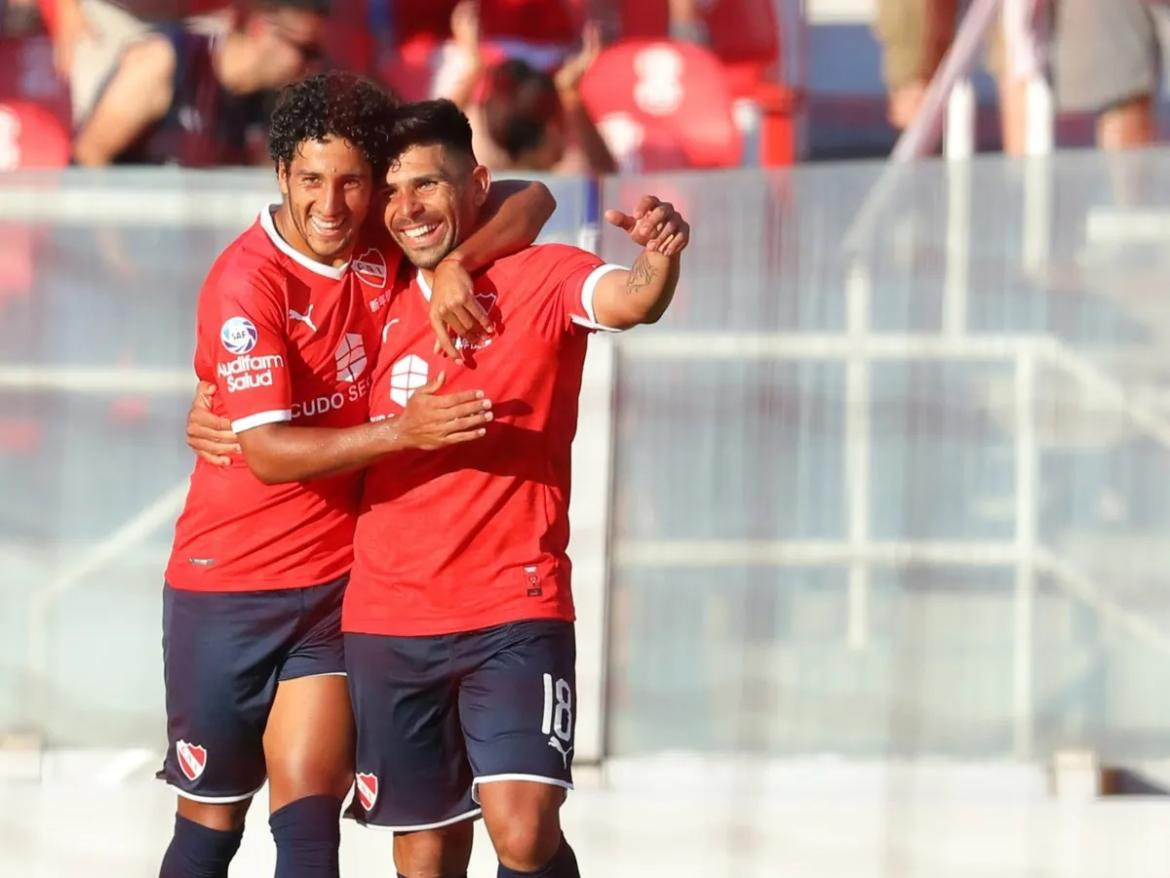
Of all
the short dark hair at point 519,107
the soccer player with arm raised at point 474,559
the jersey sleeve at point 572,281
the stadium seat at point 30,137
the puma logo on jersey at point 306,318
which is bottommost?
the soccer player with arm raised at point 474,559

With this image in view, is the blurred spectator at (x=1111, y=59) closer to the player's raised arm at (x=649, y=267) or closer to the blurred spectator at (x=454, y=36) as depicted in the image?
the blurred spectator at (x=454, y=36)

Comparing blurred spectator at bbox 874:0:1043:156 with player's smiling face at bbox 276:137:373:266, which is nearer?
player's smiling face at bbox 276:137:373:266

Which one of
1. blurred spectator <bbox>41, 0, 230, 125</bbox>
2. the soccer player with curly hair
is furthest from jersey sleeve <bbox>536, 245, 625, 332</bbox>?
blurred spectator <bbox>41, 0, 230, 125</bbox>

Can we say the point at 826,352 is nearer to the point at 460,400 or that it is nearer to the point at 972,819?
the point at 972,819

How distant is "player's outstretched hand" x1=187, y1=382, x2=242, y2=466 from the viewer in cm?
366

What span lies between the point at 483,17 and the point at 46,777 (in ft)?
7.72

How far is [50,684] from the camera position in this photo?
4.80 meters

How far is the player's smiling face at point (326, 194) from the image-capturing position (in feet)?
11.2

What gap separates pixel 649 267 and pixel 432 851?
4.04 feet

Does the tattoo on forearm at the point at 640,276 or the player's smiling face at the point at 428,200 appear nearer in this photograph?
the tattoo on forearm at the point at 640,276

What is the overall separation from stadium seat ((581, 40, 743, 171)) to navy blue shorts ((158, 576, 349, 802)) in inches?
66.7

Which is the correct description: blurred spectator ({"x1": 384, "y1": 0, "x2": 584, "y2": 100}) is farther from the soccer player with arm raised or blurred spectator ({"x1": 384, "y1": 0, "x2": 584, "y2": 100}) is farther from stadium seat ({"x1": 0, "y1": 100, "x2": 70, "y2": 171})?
the soccer player with arm raised

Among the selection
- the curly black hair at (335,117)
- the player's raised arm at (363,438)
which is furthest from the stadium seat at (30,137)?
the player's raised arm at (363,438)

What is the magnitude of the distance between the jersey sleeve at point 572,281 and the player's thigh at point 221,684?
2.72ft
